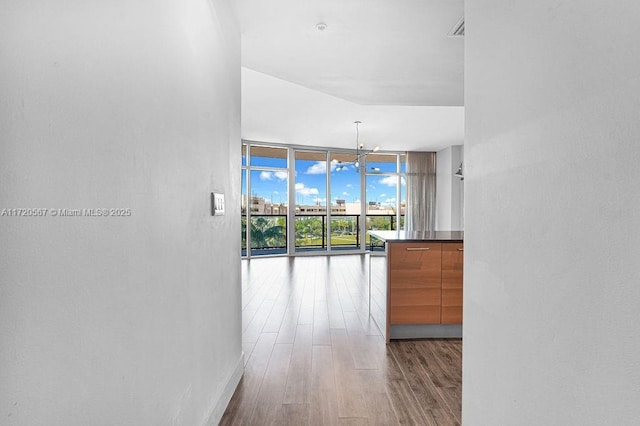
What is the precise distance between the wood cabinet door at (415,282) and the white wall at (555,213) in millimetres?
1793

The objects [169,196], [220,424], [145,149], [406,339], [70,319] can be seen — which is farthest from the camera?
[406,339]

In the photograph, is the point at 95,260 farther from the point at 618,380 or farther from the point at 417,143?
the point at 417,143

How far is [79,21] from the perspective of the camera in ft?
2.71

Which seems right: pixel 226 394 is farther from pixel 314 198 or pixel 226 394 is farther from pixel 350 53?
pixel 314 198

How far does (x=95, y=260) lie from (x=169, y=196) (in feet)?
1.48

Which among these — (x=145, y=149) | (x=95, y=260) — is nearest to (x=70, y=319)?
(x=95, y=260)

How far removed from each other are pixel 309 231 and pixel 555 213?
28.0 ft

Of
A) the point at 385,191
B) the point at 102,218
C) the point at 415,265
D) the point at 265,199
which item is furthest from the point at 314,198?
the point at 102,218

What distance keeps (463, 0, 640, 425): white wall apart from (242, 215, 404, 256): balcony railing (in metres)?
7.41

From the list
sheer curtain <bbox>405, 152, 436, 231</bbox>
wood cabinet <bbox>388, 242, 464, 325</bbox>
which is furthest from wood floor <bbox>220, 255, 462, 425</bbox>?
sheer curtain <bbox>405, 152, 436, 231</bbox>

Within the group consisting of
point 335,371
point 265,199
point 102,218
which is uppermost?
point 265,199

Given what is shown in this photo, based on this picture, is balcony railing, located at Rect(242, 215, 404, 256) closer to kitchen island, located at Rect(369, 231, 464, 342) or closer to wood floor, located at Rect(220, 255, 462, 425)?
wood floor, located at Rect(220, 255, 462, 425)

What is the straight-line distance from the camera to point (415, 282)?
3.14 m

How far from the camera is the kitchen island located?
3133 mm
